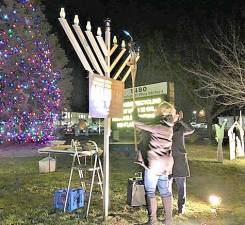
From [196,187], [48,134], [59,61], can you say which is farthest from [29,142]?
[196,187]

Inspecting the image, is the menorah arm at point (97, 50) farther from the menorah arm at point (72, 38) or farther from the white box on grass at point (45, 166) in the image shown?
the white box on grass at point (45, 166)

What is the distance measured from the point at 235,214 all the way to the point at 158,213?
1520 millimetres

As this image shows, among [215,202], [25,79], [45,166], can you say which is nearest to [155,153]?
[215,202]

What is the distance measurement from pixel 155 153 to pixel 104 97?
1319mm

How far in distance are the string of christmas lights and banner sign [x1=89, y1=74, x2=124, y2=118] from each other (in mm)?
16685

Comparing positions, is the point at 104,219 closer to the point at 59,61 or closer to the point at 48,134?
the point at 48,134

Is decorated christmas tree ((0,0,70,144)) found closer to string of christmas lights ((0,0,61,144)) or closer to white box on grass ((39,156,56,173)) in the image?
string of christmas lights ((0,0,61,144))

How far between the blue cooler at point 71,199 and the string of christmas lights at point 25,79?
→ 16214 millimetres

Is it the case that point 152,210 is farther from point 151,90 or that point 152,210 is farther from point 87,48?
point 151,90

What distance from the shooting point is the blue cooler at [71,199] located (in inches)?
287

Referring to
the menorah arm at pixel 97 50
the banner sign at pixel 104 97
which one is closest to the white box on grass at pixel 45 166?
the banner sign at pixel 104 97

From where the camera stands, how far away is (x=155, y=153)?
A: 20.4 feet

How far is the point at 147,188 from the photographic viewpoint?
6277 millimetres

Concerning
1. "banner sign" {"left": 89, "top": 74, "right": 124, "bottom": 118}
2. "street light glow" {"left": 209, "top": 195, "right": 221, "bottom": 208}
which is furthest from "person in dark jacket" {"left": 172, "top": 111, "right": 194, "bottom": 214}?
"banner sign" {"left": 89, "top": 74, "right": 124, "bottom": 118}
